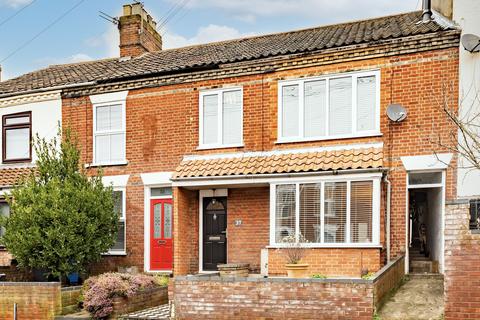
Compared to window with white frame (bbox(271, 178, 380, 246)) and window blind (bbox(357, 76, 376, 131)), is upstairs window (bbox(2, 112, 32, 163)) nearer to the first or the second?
window with white frame (bbox(271, 178, 380, 246))

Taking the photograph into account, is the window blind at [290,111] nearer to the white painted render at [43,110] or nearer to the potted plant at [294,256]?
the potted plant at [294,256]

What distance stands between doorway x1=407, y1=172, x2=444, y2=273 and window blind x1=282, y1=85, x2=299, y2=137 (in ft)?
11.0

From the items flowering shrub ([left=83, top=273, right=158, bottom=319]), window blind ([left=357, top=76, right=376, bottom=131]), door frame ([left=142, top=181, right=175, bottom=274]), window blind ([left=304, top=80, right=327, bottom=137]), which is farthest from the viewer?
door frame ([left=142, top=181, right=175, bottom=274])

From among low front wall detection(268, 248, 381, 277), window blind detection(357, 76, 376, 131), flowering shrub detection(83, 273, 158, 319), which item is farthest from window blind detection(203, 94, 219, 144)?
flowering shrub detection(83, 273, 158, 319)

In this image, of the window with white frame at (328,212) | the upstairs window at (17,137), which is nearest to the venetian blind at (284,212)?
the window with white frame at (328,212)

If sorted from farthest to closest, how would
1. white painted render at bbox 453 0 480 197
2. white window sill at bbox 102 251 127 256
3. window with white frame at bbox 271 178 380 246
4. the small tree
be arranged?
white window sill at bbox 102 251 127 256 → the small tree → window with white frame at bbox 271 178 380 246 → white painted render at bbox 453 0 480 197

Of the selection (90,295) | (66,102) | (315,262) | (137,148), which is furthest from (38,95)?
(315,262)

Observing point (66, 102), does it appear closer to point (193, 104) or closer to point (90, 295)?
point (193, 104)

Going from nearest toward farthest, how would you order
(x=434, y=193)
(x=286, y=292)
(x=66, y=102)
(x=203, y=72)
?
1. (x=286, y=292)
2. (x=434, y=193)
3. (x=203, y=72)
4. (x=66, y=102)

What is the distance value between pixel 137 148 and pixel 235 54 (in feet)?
13.7

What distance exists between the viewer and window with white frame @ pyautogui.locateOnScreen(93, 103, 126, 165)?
18094 millimetres

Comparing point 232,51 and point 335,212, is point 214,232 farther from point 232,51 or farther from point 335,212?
point 232,51

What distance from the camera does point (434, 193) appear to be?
50.0 ft

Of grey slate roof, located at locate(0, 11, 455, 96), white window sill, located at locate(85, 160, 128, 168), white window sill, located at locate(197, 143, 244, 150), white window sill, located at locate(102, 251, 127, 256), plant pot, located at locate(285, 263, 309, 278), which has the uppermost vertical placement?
grey slate roof, located at locate(0, 11, 455, 96)
